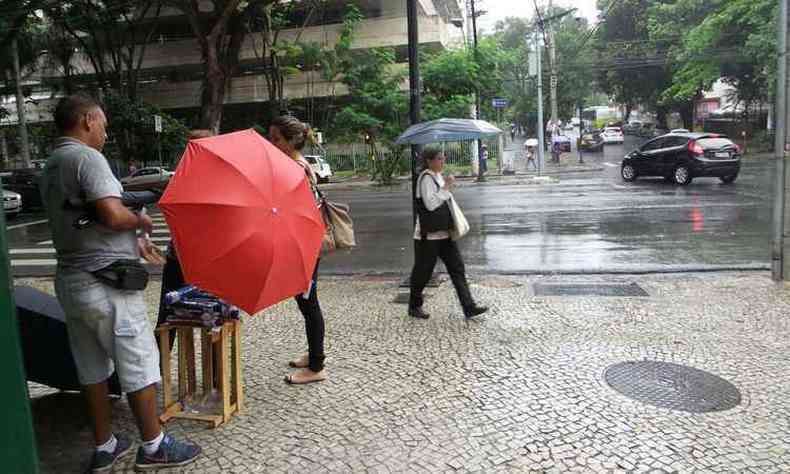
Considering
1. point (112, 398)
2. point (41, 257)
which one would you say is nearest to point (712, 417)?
point (112, 398)

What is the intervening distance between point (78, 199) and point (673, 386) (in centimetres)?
391

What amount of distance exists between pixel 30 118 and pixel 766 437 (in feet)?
156

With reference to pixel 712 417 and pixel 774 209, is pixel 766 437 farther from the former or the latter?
pixel 774 209

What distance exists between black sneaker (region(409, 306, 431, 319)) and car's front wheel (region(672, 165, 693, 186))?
1585 centimetres

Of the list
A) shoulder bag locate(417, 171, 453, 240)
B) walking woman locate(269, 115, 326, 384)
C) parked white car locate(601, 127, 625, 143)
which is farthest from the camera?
parked white car locate(601, 127, 625, 143)

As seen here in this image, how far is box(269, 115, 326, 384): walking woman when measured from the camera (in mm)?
4375

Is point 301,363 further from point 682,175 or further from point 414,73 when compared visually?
point 682,175

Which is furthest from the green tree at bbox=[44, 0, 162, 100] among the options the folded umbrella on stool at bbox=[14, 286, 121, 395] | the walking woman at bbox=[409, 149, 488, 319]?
the folded umbrella on stool at bbox=[14, 286, 121, 395]

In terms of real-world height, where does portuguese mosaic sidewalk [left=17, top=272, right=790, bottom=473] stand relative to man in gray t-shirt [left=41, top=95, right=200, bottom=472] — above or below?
below

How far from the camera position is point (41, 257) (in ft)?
39.0

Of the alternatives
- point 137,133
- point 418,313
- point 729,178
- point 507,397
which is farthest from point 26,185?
point 729,178

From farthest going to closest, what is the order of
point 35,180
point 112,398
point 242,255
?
point 35,180, point 112,398, point 242,255

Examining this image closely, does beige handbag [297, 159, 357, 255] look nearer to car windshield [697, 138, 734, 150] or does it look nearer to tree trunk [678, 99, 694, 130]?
car windshield [697, 138, 734, 150]

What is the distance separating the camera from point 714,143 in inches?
755
